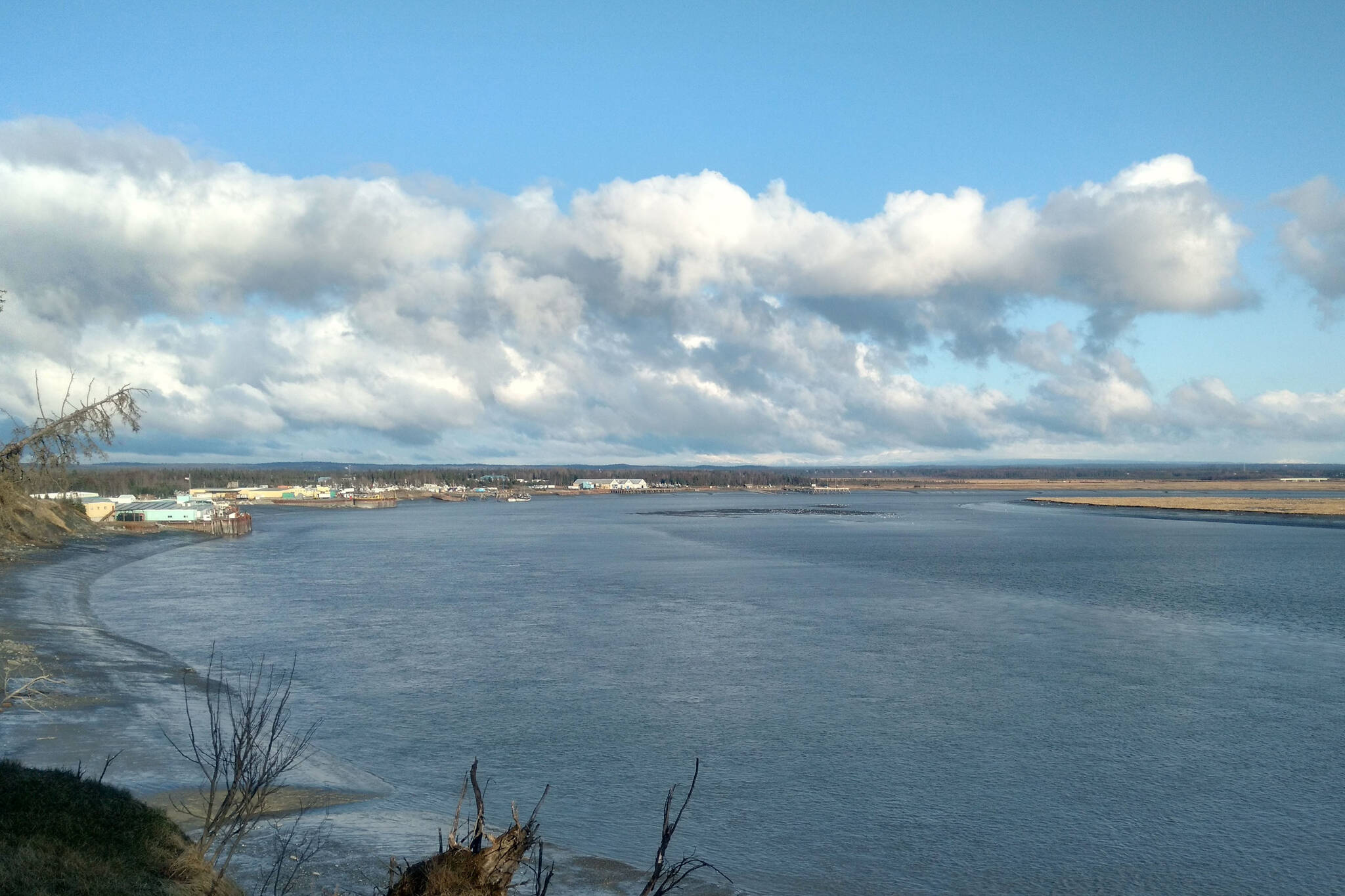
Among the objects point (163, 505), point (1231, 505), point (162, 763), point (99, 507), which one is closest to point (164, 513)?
point (99, 507)

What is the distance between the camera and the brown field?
298 ft

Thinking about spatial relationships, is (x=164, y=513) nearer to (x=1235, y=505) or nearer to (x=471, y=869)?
(x=471, y=869)

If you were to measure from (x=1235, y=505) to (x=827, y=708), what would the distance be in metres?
103

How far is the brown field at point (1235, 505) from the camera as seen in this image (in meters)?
90.8

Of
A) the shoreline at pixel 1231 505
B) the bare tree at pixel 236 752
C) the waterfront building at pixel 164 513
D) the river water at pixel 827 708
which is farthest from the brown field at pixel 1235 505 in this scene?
the bare tree at pixel 236 752

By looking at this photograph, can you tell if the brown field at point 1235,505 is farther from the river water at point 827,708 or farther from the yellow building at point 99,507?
the yellow building at point 99,507

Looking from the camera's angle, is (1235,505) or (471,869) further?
(1235,505)

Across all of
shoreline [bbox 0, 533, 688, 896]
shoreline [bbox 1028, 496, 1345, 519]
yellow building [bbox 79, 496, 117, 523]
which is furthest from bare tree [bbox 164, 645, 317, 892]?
shoreline [bbox 1028, 496, 1345, 519]

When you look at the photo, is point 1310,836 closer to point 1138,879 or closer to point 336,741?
point 1138,879

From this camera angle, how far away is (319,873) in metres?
10.4

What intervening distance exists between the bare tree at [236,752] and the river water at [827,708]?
67 centimetres

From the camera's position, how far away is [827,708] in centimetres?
1808

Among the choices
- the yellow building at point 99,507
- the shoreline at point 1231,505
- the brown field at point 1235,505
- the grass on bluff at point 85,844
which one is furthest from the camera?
the brown field at point 1235,505

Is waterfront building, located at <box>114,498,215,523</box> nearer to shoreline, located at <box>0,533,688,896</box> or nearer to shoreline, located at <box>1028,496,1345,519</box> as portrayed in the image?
shoreline, located at <box>0,533,688,896</box>
